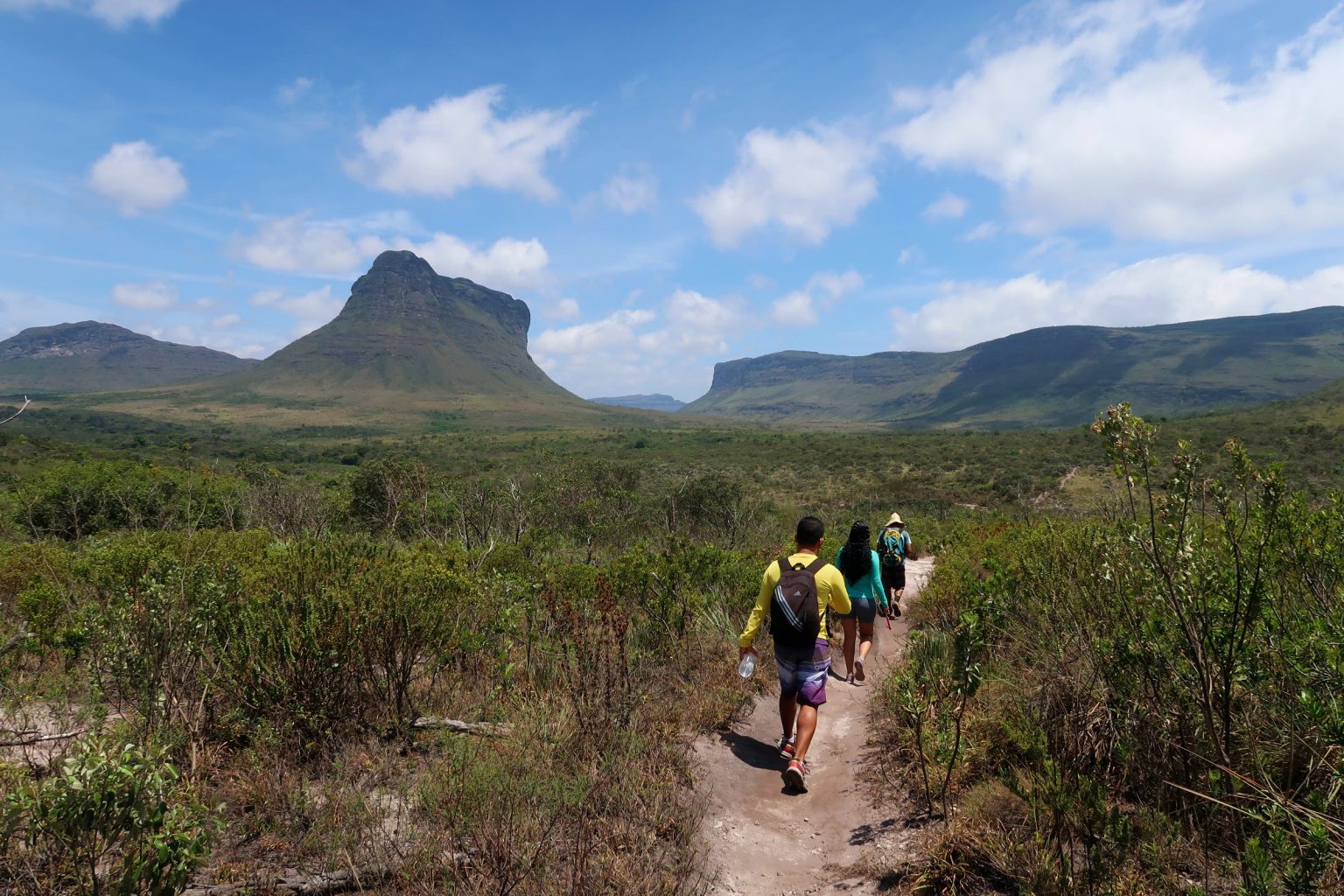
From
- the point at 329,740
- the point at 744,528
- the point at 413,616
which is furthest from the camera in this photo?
the point at 744,528

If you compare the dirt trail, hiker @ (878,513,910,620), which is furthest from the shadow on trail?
hiker @ (878,513,910,620)

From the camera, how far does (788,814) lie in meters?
4.20

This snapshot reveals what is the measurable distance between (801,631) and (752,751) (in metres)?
1.24

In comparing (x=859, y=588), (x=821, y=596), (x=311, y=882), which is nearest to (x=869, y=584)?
(x=859, y=588)

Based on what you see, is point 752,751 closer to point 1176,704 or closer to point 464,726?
point 464,726

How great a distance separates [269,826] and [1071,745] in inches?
172

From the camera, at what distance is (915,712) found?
12.4ft

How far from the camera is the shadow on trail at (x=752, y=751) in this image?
15.7 feet

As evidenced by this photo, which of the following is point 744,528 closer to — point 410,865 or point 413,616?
point 413,616

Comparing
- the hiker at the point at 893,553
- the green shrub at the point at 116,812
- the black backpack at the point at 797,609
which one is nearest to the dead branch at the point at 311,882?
the green shrub at the point at 116,812

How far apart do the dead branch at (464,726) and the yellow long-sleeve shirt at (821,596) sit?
1.73 meters

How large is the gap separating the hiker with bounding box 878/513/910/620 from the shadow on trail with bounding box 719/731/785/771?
3.63 meters

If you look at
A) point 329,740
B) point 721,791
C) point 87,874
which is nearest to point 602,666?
point 721,791

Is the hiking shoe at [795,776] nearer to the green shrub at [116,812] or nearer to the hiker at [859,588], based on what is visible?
the hiker at [859,588]
